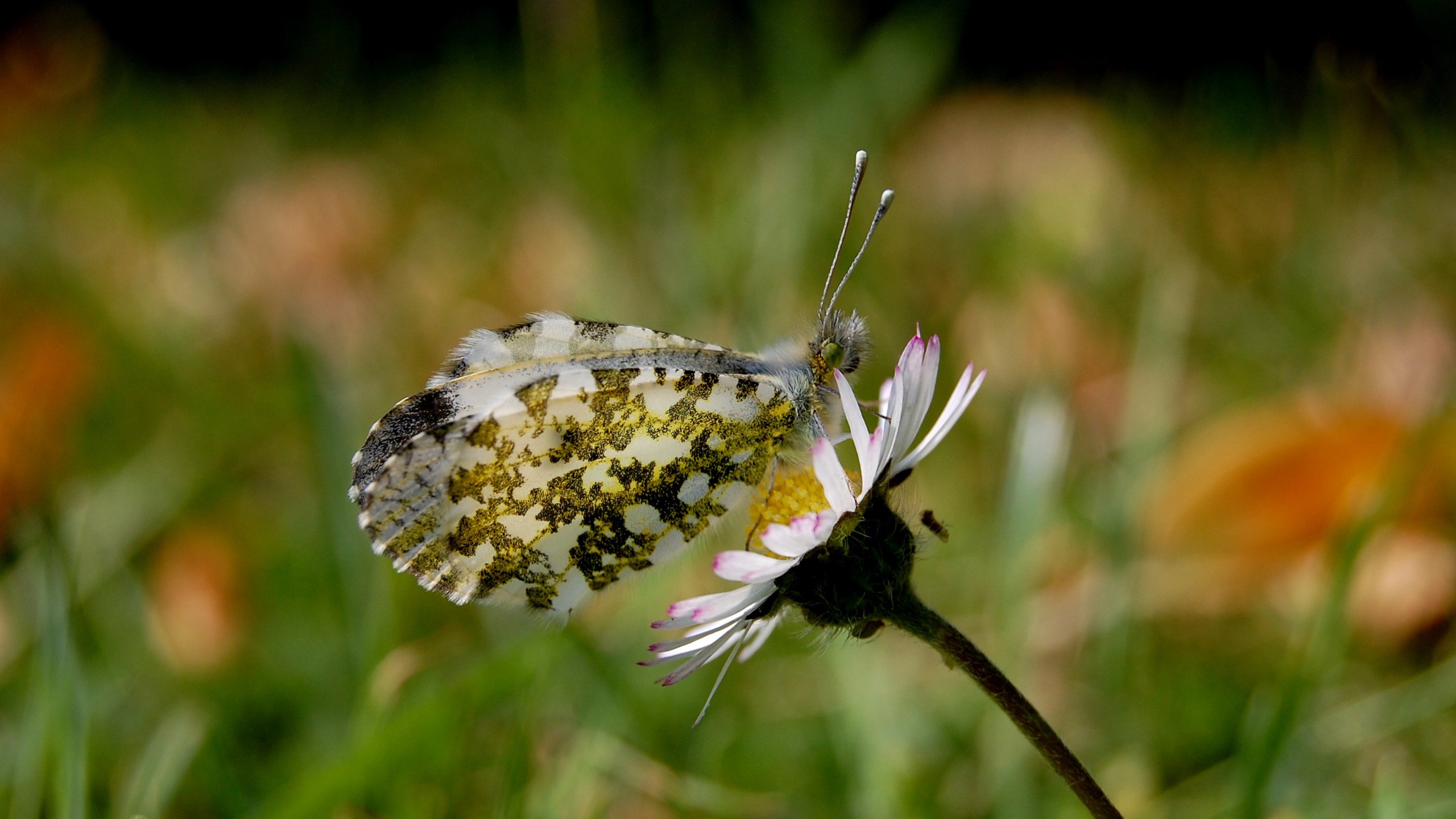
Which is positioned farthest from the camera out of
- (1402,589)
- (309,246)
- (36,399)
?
(309,246)

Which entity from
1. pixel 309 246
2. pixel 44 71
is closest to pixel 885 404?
pixel 309 246

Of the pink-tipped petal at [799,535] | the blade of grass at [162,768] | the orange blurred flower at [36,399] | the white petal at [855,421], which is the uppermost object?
the orange blurred flower at [36,399]

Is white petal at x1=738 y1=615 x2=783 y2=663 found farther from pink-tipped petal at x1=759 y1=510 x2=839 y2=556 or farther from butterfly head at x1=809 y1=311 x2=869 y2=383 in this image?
butterfly head at x1=809 y1=311 x2=869 y2=383

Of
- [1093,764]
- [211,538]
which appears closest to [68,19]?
[211,538]

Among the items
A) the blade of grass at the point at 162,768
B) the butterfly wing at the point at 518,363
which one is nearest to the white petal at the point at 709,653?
the butterfly wing at the point at 518,363

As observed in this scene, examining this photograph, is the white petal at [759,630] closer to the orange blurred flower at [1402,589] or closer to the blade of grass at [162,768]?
the blade of grass at [162,768]

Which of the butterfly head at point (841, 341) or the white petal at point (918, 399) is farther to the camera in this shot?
the butterfly head at point (841, 341)

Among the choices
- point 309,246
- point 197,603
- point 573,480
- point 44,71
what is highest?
point 44,71

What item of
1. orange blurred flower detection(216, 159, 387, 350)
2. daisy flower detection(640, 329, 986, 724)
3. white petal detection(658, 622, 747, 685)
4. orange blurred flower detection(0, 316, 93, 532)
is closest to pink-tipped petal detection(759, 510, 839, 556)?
daisy flower detection(640, 329, 986, 724)

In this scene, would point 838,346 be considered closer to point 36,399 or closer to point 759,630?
point 759,630
